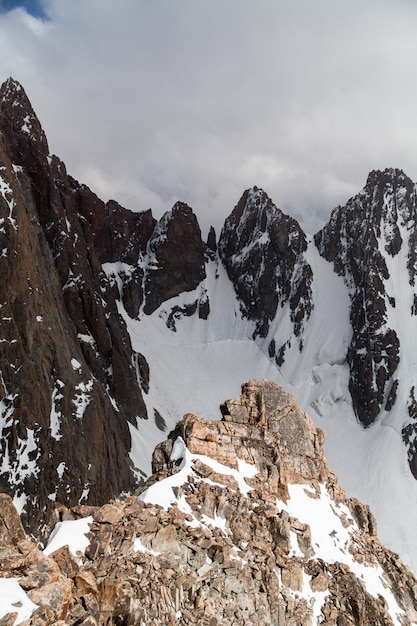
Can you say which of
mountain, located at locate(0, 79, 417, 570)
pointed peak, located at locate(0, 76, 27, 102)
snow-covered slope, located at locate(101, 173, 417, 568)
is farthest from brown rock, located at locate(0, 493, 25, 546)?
pointed peak, located at locate(0, 76, 27, 102)

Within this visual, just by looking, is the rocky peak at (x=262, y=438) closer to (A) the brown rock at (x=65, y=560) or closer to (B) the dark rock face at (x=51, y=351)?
(A) the brown rock at (x=65, y=560)

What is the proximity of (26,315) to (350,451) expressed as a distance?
8279 centimetres

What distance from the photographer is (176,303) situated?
16400 cm

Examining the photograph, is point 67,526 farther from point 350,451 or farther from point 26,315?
point 350,451

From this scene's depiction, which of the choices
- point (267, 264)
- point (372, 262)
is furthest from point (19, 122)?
point (372, 262)

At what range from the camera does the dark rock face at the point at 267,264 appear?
155750mm

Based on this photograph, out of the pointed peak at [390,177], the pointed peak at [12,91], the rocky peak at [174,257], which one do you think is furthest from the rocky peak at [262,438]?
the pointed peak at [390,177]

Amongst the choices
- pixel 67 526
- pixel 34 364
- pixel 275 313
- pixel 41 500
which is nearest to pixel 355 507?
pixel 67 526

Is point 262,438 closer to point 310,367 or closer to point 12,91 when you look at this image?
point 12,91

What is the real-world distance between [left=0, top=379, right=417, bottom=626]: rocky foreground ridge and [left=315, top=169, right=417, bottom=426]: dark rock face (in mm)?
103699

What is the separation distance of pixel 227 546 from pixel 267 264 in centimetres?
14780

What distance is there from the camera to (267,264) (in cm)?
16350

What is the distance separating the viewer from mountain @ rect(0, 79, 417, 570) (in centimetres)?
6644

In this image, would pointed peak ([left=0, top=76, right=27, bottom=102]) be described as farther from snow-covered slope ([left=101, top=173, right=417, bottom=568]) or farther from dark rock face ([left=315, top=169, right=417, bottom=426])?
dark rock face ([left=315, top=169, right=417, bottom=426])
